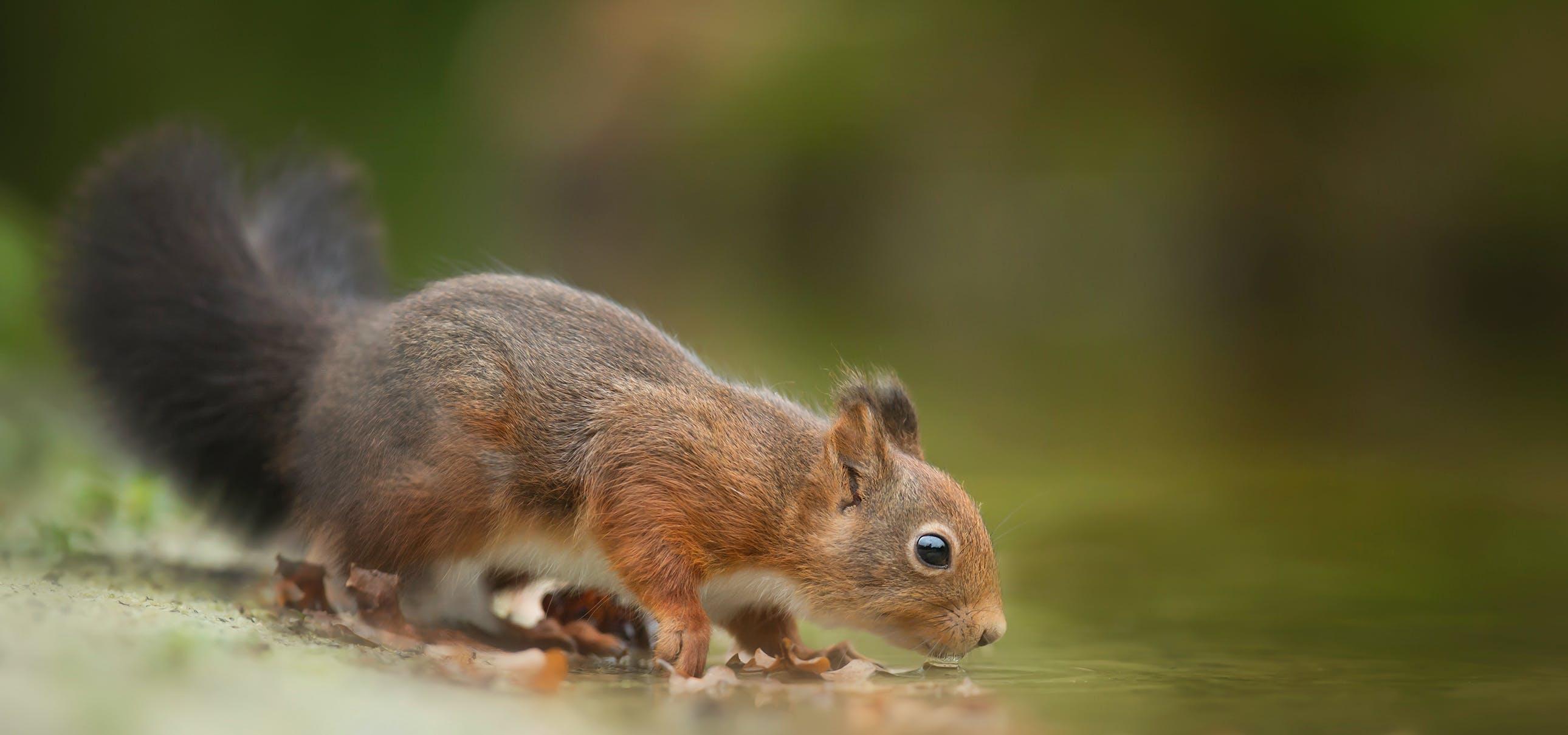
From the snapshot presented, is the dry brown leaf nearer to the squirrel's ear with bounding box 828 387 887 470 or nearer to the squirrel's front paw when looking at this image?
the squirrel's front paw

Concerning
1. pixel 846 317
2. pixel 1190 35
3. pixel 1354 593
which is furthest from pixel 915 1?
pixel 1354 593

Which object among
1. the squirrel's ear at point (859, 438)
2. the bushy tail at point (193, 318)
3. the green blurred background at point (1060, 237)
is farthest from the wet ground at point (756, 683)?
the squirrel's ear at point (859, 438)

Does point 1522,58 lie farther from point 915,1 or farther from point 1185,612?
point 1185,612

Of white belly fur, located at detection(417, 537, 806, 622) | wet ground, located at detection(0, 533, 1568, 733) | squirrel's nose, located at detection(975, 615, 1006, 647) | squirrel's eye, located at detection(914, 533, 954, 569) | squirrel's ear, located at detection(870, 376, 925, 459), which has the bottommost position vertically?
wet ground, located at detection(0, 533, 1568, 733)

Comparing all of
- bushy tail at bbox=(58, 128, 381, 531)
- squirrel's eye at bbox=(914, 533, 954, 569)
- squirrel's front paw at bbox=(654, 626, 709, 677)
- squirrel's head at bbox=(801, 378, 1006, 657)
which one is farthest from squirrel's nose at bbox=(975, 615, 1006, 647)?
bushy tail at bbox=(58, 128, 381, 531)

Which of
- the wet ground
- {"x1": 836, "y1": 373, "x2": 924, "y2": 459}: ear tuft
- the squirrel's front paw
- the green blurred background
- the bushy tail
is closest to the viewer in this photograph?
the wet ground

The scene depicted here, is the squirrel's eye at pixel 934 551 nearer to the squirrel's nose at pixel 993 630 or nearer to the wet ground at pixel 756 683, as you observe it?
the squirrel's nose at pixel 993 630
